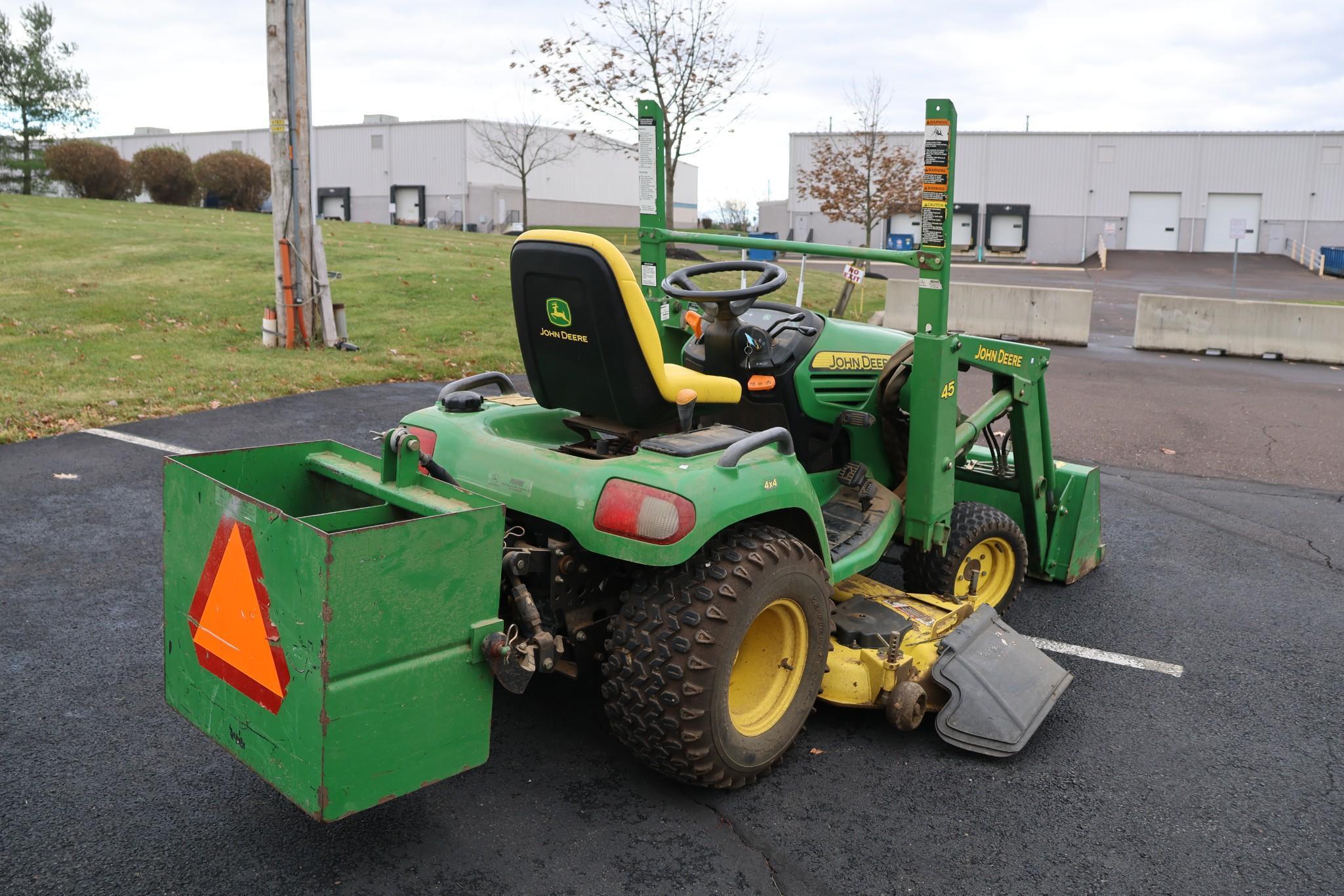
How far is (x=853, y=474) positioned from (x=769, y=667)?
43.7 inches

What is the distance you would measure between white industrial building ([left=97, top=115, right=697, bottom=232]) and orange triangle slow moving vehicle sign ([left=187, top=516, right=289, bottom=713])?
49068 millimetres

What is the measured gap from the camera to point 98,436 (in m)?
7.56

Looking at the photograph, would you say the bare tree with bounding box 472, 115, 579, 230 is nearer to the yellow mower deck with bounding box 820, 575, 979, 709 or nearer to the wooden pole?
the wooden pole

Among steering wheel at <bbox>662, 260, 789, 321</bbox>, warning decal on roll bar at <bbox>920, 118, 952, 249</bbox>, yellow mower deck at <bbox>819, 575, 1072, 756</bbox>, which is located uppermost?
warning decal on roll bar at <bbox>920, 118, 952, 249</bbox>

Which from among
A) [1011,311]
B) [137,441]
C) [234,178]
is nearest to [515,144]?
[234,178]

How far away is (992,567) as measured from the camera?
5078 mm

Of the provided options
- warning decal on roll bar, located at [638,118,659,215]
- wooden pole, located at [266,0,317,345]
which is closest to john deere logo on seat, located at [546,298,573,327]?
warning decal on roll bar, located at [638,118,659,215]

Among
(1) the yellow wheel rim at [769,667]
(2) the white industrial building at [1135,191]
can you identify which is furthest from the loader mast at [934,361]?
(2) the white industrial building at [1135,191]

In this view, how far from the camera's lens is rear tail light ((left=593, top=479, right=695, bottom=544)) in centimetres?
307

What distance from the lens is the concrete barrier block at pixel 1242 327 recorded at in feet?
48.8

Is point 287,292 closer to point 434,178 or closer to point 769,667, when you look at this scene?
point 769,667

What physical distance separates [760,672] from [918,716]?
2.05ft

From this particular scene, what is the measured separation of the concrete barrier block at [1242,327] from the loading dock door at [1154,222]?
36.4m

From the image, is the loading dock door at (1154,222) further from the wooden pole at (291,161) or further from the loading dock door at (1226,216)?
the wooden pole at (291,161)
